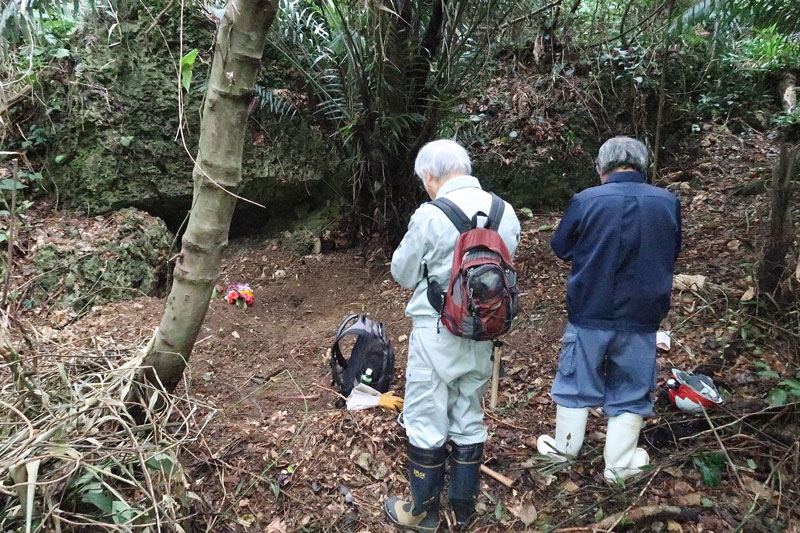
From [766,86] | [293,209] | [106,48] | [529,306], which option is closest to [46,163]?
[106,48]

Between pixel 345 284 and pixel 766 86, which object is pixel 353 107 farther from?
pixel 766 86

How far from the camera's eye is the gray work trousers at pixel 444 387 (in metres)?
2.14

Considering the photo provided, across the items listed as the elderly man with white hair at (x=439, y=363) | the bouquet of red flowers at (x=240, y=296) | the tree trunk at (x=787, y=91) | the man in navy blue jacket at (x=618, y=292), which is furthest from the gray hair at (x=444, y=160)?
the tree trunk at (x=787, y=91)

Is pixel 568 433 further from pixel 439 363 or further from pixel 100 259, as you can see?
pixel 100 259

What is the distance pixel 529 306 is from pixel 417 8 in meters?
2.59

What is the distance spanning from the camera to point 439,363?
2.14 m

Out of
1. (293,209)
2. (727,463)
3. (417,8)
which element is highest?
(417,8)

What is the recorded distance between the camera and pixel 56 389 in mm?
2297

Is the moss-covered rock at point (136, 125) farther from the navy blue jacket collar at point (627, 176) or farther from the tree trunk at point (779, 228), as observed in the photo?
the tree trunk at point (779, 228)

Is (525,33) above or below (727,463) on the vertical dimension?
above

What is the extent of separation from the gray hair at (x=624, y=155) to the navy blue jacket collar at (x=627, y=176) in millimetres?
40

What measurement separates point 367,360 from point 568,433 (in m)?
1.24

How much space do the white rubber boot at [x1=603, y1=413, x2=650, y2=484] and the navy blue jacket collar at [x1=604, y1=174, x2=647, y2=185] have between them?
1.12m

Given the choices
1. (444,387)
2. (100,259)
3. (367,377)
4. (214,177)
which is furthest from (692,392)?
A: (100,259)
